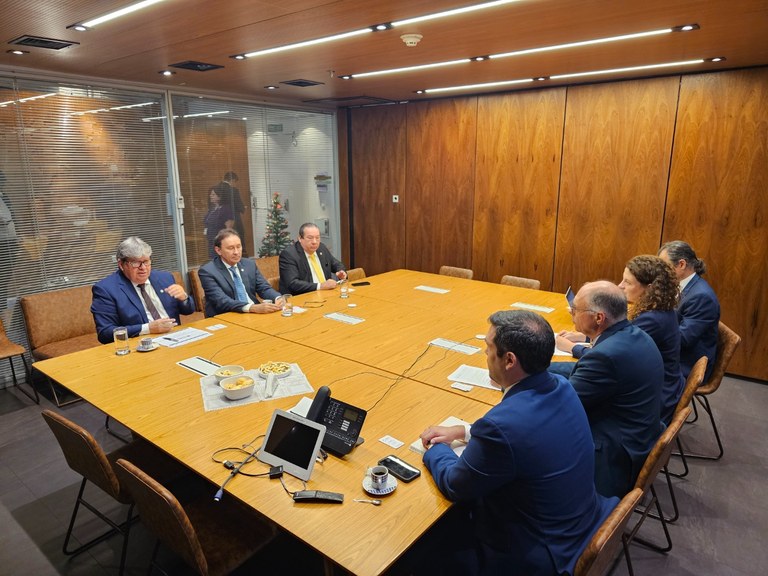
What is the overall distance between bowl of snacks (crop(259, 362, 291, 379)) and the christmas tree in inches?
169

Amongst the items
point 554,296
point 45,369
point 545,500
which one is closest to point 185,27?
point 45,369

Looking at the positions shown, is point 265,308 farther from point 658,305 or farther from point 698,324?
point 698,324

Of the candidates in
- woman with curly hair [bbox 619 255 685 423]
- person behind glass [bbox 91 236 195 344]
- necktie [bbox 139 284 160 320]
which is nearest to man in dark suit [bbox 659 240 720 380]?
woman with curly hair [bbox 619 255 685 423]

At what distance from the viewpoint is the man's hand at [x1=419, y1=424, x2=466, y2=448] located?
6.34ft

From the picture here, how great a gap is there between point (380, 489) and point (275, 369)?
3.70ft

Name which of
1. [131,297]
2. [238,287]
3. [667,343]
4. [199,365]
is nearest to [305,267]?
[238,287]

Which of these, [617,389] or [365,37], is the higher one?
[365,37]

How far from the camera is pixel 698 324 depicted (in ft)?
10.7

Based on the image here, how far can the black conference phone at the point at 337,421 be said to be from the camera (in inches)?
77.5

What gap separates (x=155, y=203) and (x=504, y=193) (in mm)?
4012

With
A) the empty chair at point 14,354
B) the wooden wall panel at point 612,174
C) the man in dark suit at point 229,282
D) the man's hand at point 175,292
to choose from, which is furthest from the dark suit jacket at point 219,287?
the wooden wall panel at point 612,174

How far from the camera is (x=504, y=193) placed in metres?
6.00

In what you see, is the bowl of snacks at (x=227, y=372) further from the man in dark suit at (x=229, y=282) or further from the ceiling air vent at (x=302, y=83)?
the ceiling air vent at (x=302, y=83)

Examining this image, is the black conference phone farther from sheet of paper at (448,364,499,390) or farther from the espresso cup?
sheet of paper at (448,364,499,390)
